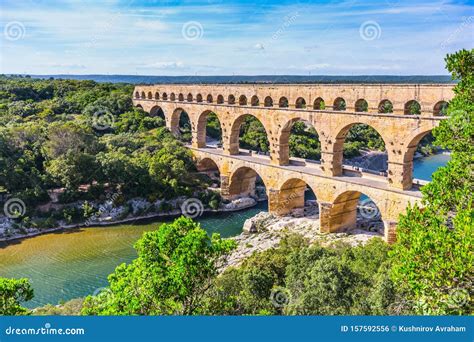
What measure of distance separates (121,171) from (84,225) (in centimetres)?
364

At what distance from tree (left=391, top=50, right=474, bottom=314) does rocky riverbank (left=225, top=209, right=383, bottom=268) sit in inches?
442

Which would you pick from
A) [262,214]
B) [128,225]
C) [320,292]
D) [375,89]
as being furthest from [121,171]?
[320,292]

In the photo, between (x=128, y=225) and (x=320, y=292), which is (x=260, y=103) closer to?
(x=128, y=225)

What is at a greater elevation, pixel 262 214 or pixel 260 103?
pixel 260 103

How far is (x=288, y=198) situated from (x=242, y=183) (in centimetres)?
443

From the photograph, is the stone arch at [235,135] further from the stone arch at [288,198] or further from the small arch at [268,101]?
the stone arch at [288,198]

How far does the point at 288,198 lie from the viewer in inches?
985

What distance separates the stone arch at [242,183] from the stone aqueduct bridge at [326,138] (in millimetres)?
62

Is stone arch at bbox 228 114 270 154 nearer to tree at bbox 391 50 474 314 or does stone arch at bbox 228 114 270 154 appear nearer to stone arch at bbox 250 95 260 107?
stone arch at bbox 250 95 260 107

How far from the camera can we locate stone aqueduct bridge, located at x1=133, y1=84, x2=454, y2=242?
18.9 m

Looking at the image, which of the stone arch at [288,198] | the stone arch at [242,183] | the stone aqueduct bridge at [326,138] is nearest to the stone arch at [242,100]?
the stone aqueduct bridge at [326,138]

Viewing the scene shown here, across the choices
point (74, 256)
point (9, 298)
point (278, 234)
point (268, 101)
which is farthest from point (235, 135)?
point (9, 298)

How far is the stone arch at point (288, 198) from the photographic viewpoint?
24656 millimetres

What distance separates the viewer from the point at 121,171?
26297mm
